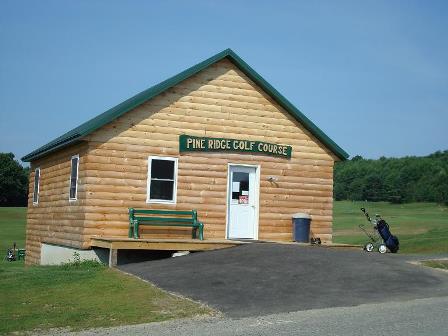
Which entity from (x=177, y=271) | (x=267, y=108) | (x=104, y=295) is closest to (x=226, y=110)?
(x=267, y=108)

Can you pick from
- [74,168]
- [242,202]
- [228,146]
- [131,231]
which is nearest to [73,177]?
[74,168]

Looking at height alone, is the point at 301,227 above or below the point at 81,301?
above

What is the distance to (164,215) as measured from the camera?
788 inches

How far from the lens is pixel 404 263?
1614 cm

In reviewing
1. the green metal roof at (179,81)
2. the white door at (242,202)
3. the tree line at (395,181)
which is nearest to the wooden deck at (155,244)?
the white door at (242,202)

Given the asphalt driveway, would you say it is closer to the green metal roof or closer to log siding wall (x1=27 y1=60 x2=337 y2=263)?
log siding wall (x1=27 y1=60 x2=337 y2=263)

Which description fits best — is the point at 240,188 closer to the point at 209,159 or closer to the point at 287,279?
the point at 209,159

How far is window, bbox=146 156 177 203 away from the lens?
2011cm

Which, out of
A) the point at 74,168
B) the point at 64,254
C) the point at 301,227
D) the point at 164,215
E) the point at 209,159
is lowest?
the point at 64,254

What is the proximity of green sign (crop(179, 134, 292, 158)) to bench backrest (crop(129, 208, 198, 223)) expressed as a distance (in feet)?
6.40

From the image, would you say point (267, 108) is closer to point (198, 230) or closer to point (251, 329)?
point (198, 230)

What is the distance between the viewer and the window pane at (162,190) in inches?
793

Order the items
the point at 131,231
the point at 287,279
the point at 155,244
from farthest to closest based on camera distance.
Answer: the point at 131,231 < the point at 155,244 < the point at 287,279

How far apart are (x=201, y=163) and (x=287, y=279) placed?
7.75m
